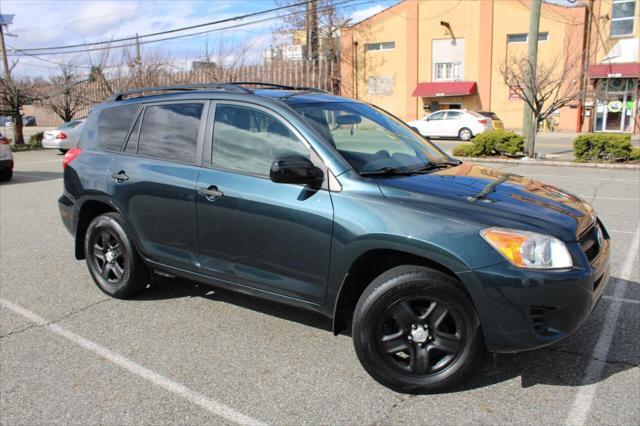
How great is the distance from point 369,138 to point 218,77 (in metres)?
30.5

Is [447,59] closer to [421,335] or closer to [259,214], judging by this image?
[259,214]

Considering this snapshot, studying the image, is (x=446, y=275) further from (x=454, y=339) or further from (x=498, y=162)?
(x=498, y=162)

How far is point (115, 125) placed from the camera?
484cm

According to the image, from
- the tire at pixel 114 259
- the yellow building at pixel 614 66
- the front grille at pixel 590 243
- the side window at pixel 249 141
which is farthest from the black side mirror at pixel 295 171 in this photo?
the yellow building at pixel 614 66

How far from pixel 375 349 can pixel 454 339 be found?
1.53ft

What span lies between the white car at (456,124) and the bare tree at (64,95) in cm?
1780

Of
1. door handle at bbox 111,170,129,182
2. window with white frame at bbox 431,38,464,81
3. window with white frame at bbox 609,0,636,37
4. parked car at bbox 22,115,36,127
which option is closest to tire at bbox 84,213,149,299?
door handle at bbox 111,170,129,182

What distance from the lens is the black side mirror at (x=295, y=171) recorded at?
130 inches

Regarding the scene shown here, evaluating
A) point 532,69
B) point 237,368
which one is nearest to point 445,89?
point 532,69

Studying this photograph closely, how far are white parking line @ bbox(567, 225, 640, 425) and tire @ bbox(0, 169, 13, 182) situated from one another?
13.8 metres

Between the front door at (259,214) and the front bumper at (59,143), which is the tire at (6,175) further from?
the front door at (259,214)

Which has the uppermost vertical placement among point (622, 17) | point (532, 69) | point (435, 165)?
point (622, 17)

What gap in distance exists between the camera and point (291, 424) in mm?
2943

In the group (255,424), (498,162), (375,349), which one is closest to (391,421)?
(375,349)
